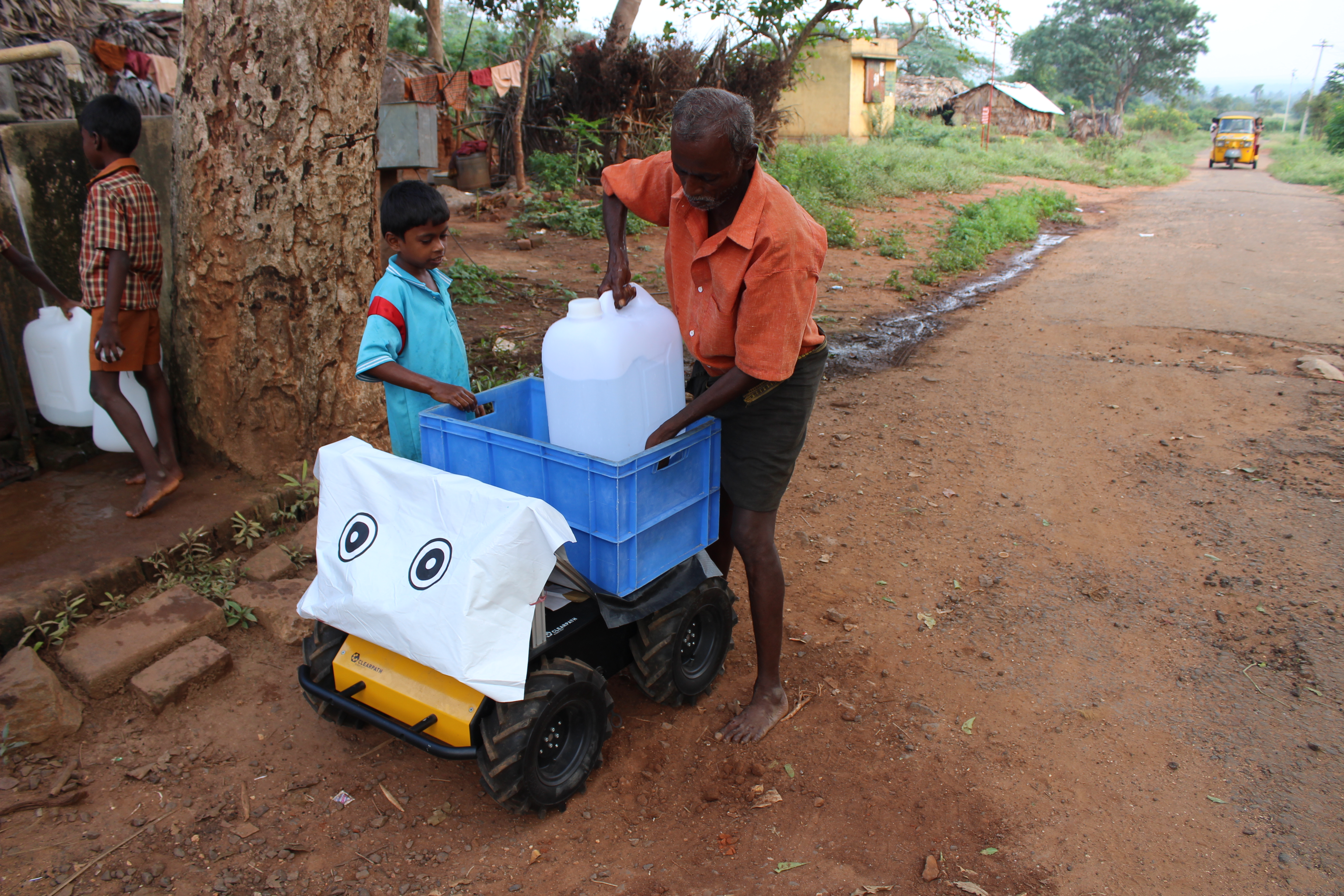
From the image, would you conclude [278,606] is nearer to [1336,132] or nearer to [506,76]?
[506,76]

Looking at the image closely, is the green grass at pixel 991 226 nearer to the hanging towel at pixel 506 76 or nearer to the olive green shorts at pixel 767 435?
the hanging towel at pixel 506 76

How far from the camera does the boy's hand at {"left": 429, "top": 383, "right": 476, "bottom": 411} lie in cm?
222

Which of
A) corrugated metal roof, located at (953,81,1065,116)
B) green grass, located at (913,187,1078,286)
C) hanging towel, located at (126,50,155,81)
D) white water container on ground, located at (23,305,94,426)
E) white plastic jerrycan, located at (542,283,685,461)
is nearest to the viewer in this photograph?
white plastic jerrycan, located at (542,283,685,461)

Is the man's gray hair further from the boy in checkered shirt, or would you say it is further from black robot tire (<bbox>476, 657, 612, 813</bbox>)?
the boy in checkered shirt

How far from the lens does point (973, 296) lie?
8.83m

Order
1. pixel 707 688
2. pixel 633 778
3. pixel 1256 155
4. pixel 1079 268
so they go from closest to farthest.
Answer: pixel 633 778
pixel 707 688
pixel 1079 268
pixel 1256 155

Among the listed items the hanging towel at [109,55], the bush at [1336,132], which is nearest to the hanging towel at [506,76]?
the hanging towel at [109,55]

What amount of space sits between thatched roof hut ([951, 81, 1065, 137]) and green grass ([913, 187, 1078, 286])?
18853mm

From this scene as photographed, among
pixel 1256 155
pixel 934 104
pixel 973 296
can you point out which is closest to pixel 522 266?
pixel 973 296

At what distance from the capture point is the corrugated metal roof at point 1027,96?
111 feet

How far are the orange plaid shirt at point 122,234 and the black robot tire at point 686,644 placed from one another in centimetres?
246

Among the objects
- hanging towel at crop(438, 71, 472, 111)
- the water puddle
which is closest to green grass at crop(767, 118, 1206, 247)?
the water puddle

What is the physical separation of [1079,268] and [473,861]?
34.3 ft

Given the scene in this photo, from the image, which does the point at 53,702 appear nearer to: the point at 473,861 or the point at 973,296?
the point at 473,861
